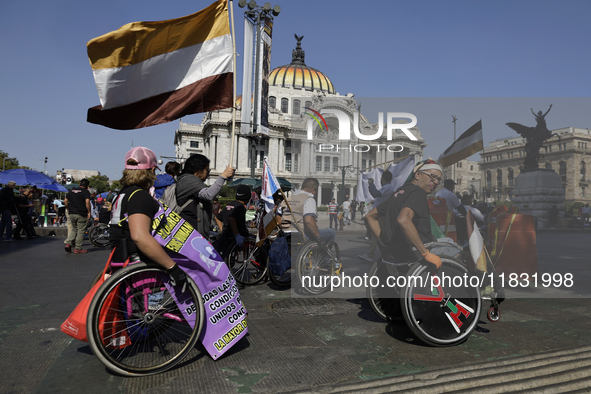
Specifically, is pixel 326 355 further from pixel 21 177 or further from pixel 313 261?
pixel 21 177

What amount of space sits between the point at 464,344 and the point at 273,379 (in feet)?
5.91

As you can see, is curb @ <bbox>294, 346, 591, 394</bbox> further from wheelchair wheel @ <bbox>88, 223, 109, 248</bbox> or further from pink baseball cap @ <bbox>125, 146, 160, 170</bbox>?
wheelchair wheel @ <bbox>88, 223, 109, 248</bbox>

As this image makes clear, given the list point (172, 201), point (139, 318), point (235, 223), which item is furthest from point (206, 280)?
point (235, 223)

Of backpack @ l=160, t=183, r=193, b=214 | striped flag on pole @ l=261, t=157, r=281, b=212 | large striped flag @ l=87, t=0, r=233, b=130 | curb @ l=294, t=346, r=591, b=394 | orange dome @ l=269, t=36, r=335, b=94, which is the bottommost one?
curb @ l=294, t=346, r=591, b=394

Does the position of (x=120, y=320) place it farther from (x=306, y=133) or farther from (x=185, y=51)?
(x=185, y=51)

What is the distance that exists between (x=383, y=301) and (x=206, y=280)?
6.62 feet

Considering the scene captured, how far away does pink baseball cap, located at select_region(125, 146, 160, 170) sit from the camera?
3.00 meters

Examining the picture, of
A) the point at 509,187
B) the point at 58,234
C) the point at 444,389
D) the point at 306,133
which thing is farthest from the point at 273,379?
the point at 58,234

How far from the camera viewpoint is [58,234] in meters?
A: 14.1

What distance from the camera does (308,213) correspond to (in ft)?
15.9

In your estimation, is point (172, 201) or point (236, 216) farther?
point (236, 216)

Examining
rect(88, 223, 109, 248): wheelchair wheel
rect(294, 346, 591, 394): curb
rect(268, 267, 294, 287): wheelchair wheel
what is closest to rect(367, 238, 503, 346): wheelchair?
rect(294, 346, 591, 394): curb

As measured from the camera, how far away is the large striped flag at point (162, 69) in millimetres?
4637

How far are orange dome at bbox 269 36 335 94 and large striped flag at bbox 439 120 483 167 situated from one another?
3290 inches
